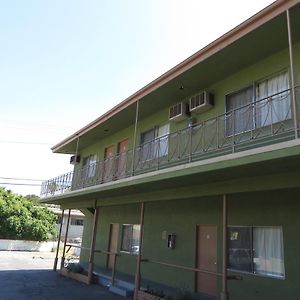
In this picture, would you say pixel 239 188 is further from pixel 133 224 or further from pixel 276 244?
pixel 133 224

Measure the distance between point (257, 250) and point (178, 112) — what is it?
519 centimetres

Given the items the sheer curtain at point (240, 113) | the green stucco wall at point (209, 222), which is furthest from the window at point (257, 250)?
the sheer curtain at point (240, 113)

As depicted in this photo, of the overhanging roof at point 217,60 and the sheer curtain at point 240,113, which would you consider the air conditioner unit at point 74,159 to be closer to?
the overhanging roof at point 217,60

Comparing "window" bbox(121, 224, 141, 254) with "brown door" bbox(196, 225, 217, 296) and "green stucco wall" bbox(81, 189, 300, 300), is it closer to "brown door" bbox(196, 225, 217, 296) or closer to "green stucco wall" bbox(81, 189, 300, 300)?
"green stucco wall" bbox(81, 189, 300, 300)

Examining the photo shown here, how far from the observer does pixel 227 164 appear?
23.8ft

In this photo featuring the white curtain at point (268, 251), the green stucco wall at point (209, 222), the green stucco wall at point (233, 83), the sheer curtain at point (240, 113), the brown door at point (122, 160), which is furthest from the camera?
the brown door at point (122, 160)

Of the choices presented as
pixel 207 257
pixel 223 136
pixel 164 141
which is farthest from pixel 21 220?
pixel 223 136

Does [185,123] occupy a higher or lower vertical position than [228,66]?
lower

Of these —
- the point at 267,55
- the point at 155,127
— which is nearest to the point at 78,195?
the point at 155,127

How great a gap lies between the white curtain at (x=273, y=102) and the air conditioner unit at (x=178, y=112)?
291 cm

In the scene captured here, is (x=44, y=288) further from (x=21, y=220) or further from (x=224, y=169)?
(x=21, y=220)

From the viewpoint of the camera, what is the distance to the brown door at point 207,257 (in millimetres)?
10625

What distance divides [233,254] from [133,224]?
5953mm

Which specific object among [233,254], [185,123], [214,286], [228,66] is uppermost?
[228,66]
